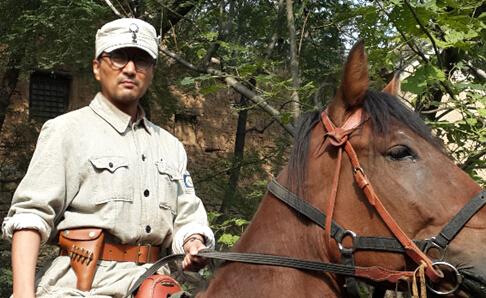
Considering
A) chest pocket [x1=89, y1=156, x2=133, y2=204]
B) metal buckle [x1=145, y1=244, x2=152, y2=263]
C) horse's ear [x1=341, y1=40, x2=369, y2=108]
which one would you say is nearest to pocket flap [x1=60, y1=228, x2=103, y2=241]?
chest pocket [x1=89, y1=156, x2=133, y2=204]

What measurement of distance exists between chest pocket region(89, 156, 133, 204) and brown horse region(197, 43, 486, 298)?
57 cm

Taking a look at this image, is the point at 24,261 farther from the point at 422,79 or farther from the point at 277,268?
the point at 422,79

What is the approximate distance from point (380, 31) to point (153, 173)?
2714 millimetres

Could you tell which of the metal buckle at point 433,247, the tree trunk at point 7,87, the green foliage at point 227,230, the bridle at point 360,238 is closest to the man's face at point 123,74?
the bridle at point 360,238

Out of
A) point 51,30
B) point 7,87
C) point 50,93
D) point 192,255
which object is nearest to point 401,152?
point 192,255

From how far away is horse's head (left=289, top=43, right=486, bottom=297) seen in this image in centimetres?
247

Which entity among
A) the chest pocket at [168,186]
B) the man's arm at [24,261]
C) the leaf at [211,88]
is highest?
the leaf at [211,88]

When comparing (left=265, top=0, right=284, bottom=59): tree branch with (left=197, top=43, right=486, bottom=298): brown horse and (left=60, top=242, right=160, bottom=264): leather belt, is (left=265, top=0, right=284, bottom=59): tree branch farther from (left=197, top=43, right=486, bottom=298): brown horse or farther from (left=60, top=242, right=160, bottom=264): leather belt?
(left=197, top=43, right=486, bottom=298): brown horse

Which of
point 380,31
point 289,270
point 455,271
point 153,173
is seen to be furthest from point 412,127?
point 380,31

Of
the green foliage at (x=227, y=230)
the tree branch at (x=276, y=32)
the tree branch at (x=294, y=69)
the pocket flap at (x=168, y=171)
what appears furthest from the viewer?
the tree branch at (x=276, y=32)

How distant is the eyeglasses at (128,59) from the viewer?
3025 millimetres

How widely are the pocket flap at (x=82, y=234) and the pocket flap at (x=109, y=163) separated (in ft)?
0.89

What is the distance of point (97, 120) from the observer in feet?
9.98

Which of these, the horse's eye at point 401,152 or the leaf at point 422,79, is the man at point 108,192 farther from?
the leaf at point 422,79
